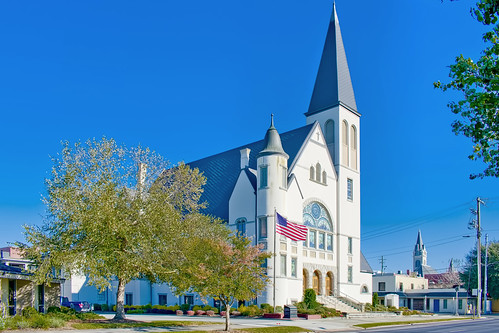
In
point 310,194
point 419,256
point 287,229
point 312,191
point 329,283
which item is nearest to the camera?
point 287,229

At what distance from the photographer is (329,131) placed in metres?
55.6

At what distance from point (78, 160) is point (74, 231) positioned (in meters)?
3.94

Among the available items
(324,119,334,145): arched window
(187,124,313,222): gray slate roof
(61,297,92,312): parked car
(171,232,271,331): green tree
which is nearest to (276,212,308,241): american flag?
(187,124,313,222): gray slate roof

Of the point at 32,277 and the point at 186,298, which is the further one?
the point at 186,298

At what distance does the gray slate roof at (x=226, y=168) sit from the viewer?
5128cm

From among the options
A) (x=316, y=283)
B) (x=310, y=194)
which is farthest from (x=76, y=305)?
(x=310, y=194)

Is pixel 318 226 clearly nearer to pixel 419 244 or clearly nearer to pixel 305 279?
pixel 305 279

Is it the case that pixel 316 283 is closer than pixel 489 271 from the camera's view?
Yes

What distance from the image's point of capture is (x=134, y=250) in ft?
92.0

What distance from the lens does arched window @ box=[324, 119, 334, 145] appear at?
5519 cm

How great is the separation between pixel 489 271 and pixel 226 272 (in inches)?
2375

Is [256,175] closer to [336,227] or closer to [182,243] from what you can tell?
[336,227]

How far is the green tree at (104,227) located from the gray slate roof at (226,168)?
17933 mm

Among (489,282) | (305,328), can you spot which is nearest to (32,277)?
(305,328)
